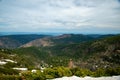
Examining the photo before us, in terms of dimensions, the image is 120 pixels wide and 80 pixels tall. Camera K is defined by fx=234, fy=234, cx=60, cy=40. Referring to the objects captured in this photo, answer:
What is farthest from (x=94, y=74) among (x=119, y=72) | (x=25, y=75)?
(x=25, y=75)

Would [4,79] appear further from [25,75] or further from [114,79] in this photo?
[114,79]

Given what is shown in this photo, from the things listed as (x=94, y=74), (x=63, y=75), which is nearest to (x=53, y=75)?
(x=63, y=75)

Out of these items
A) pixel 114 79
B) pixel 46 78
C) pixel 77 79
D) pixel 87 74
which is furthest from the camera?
pixel 87 74

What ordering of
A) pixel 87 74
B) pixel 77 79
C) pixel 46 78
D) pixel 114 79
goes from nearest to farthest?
1. pixel 114 79
2. pixel 77 79
3. pixel 46 78
4. pixel 87 74

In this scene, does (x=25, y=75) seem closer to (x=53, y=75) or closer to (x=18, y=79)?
(x=18, y=79)

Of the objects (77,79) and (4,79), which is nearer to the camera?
(77,79)

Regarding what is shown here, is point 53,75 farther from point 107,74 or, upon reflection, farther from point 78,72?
point 107,74

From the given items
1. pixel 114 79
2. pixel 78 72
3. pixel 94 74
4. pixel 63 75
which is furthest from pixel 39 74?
pixel 114 79
